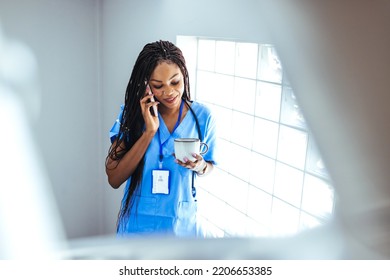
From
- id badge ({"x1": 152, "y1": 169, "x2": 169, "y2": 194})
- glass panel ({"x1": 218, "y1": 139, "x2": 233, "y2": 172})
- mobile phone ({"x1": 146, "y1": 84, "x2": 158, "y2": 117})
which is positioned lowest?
id badge ({"x1": 152, "y1": 169, "x2": 169, "y2": 194})

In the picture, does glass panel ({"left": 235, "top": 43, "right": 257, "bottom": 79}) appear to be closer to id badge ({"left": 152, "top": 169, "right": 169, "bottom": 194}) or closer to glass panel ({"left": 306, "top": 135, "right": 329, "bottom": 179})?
glass panel ({"left": 306, "top": 135, "right": 329, "bottom": 179})

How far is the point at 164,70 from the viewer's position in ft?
2.91

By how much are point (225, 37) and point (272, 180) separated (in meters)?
0.39

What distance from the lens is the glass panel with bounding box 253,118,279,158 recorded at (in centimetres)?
93

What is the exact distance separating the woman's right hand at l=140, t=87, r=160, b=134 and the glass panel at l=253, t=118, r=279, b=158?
26 centimetres

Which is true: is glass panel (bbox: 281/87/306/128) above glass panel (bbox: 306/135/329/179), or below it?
above

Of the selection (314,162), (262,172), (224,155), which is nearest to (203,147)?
(224,155)

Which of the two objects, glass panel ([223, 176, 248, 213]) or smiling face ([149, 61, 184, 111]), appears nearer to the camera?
smiling face ([149, 61, 184, 111])

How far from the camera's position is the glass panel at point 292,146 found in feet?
2.98

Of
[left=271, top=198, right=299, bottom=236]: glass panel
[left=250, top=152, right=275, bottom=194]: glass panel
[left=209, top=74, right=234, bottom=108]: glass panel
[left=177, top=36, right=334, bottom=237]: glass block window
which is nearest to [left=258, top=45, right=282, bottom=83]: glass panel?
[left=177, top=36, right=334, bottom=237]: glass block window

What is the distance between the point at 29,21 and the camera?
0.90 meters
